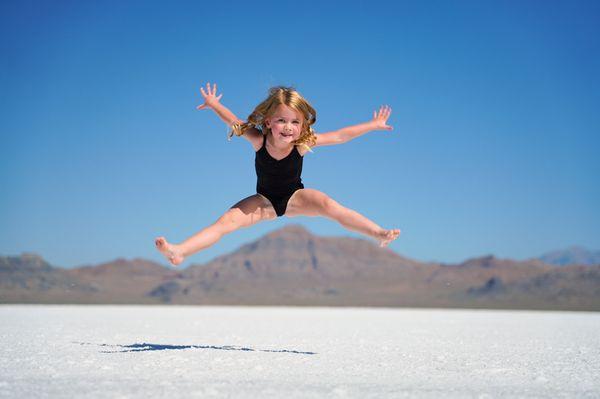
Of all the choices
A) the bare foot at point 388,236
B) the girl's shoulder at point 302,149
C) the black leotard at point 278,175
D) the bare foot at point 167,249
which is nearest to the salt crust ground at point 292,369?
the bare foot at point 167,249

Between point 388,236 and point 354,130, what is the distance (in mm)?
1501

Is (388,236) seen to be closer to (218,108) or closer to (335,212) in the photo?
(335,212)

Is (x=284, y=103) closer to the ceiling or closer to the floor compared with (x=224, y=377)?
closer to the ceiling

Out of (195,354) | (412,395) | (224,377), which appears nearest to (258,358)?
(195,354)

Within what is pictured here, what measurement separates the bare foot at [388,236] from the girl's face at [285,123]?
1.52 metres

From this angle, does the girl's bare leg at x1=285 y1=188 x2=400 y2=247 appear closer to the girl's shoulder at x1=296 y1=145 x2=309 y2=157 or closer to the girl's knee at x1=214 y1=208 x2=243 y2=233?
the girl's shoulder at x1=296 y1=145 x2=309 y2=157

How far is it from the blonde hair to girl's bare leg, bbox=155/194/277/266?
840mm

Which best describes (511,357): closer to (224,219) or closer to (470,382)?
(470,382)

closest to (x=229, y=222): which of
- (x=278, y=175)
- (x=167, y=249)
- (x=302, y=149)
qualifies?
(x=278, y=175)

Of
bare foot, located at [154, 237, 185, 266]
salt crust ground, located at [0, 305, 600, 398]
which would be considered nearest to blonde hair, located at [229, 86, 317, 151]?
bare foot, located at [154, 237, 185, 266]

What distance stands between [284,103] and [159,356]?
3.89 m

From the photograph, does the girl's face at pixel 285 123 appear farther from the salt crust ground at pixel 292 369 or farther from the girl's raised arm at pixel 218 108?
the salt crust ground at pixel 292 369

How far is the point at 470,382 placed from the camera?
289 inches

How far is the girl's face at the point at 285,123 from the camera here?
785cm
